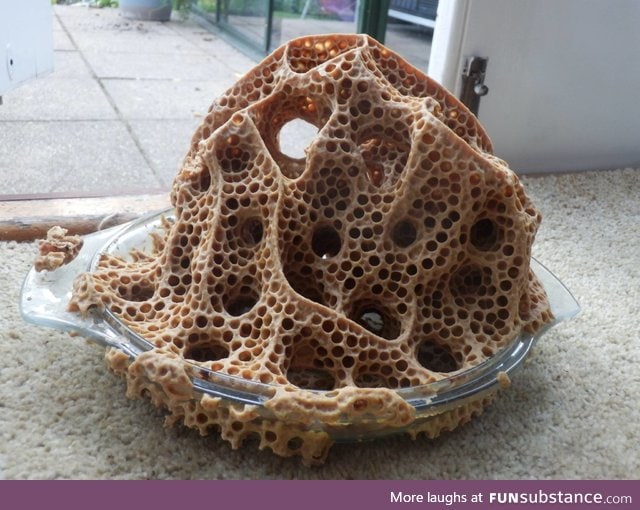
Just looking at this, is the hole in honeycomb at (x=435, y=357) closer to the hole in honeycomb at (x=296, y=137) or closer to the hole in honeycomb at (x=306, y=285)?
the hole in honeycomb at (x=306, y=285)

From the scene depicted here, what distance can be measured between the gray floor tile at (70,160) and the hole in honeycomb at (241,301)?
2.41 feet

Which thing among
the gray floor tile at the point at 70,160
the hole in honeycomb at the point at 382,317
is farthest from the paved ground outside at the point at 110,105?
the hole in honeycomb at the point at 382,317

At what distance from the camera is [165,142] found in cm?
167

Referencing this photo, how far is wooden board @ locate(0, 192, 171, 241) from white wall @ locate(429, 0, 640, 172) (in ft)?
2.48

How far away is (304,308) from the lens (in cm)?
77

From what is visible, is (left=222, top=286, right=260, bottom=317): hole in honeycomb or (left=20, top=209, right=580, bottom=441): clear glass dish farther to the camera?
(left=222, top=286, right=260, bottom=317): hole in honeycomb

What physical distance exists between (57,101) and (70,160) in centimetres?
22

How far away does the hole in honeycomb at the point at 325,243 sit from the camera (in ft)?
2.78

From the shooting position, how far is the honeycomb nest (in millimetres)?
765

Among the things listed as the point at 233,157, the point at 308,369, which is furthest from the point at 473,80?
the point at 308,369

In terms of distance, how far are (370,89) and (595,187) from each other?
1.07 m

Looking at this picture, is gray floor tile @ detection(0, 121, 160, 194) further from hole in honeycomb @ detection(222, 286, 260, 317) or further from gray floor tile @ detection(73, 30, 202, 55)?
hole in honeycomb @ detection(222, 286, 260, 317)

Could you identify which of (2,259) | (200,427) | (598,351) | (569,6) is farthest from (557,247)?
(2,259)

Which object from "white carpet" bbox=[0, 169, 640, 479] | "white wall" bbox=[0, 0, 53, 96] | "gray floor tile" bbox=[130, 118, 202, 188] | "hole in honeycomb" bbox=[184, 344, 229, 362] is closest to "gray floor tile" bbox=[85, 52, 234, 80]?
"gray floor tile" bbox=[130, 118, 202, 188]
